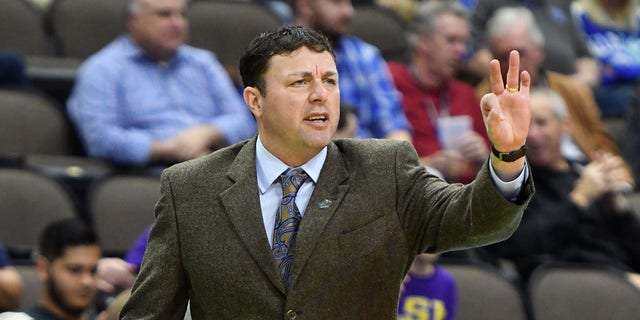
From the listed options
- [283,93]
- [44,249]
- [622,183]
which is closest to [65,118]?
[44,249]

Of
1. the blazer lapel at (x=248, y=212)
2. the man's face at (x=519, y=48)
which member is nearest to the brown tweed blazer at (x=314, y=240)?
the blazer lapel at (x=248, y=212)

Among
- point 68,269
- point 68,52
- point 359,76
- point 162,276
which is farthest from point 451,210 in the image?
point 68,52

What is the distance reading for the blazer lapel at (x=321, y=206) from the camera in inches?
113

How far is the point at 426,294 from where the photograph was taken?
5262 millimetres

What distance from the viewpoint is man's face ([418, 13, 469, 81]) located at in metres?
6.68

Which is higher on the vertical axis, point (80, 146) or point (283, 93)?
point (283, 93)

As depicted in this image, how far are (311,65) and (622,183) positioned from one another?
13.3 ft

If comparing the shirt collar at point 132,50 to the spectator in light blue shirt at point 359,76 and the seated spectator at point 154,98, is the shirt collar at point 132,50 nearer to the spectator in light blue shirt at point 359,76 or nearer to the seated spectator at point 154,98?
the seated spectator at point 154,98

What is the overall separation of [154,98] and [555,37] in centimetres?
301

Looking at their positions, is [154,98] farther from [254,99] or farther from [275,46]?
[275,46]

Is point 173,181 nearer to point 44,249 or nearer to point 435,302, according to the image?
point 44,249

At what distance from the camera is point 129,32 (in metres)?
6.28

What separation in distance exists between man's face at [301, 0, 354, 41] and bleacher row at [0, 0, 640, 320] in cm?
49

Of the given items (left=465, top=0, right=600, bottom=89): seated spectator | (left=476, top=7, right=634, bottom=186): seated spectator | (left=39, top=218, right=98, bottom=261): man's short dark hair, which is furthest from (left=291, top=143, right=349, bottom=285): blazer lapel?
(left=465, top=0, right=600, bottom=89): seated spectator
